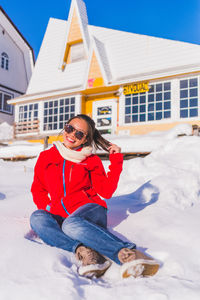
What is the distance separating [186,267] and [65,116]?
36.9 feet

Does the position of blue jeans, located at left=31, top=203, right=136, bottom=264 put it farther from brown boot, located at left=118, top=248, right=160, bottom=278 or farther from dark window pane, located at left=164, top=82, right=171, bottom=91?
dark window pane, located at left=164, top=82, right=171, bottom=91

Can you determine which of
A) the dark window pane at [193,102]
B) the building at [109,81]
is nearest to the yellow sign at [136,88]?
the building at [109,81]

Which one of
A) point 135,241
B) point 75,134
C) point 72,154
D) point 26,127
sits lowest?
point 135,241

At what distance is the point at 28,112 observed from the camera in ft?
44.9

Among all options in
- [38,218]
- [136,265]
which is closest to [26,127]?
[38,218]

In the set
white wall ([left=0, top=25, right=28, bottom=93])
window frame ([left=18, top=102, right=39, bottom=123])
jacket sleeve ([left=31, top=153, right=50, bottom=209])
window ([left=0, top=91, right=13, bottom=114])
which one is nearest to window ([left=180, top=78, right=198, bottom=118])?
window frame ([left=18, top=102, right=39, bottom=123])

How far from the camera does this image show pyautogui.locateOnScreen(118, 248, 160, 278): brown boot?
5.34 feet

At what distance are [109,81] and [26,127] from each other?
15.9ft

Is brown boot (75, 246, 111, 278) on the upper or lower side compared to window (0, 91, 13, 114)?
lower

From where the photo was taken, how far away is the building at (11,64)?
16641mm

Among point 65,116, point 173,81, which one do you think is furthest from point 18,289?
point 65,116

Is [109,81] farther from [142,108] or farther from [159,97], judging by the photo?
[159,97]

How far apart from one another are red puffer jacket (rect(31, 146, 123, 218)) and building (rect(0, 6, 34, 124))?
14.9 metres

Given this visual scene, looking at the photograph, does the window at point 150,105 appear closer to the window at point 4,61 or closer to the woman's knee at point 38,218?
the woman's knee at point 38,218
